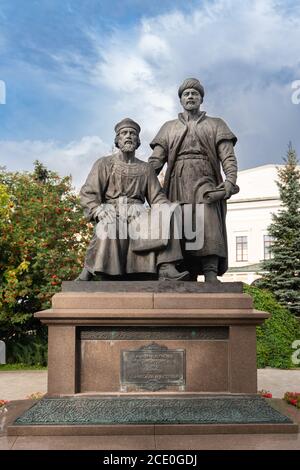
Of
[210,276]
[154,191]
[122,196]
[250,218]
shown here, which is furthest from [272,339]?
[250,218]

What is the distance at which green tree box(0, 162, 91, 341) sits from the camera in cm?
1323

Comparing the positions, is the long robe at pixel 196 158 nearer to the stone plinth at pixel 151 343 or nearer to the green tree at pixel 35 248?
the stone plinth at pixel 151 343

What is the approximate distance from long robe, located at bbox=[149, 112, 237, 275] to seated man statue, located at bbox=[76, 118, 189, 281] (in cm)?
37

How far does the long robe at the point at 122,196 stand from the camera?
5555 mm

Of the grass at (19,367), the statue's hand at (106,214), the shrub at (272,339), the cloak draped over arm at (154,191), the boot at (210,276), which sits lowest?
the grass at (19,367)

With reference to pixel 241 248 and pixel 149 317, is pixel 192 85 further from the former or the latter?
pixel 241 248

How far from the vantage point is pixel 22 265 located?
1315 centimetres

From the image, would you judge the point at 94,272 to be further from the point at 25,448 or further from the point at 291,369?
the point at 291,369

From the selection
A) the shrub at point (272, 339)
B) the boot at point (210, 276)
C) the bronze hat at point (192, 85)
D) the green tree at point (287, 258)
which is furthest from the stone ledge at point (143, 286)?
the green tree at point (287, 258)

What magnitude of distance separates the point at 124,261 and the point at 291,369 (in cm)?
866

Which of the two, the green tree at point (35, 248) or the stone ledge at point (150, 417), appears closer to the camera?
the stone ledge at point (150, 417)

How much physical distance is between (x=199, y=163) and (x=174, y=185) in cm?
40

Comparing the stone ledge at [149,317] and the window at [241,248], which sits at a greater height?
the window at [241,248]
